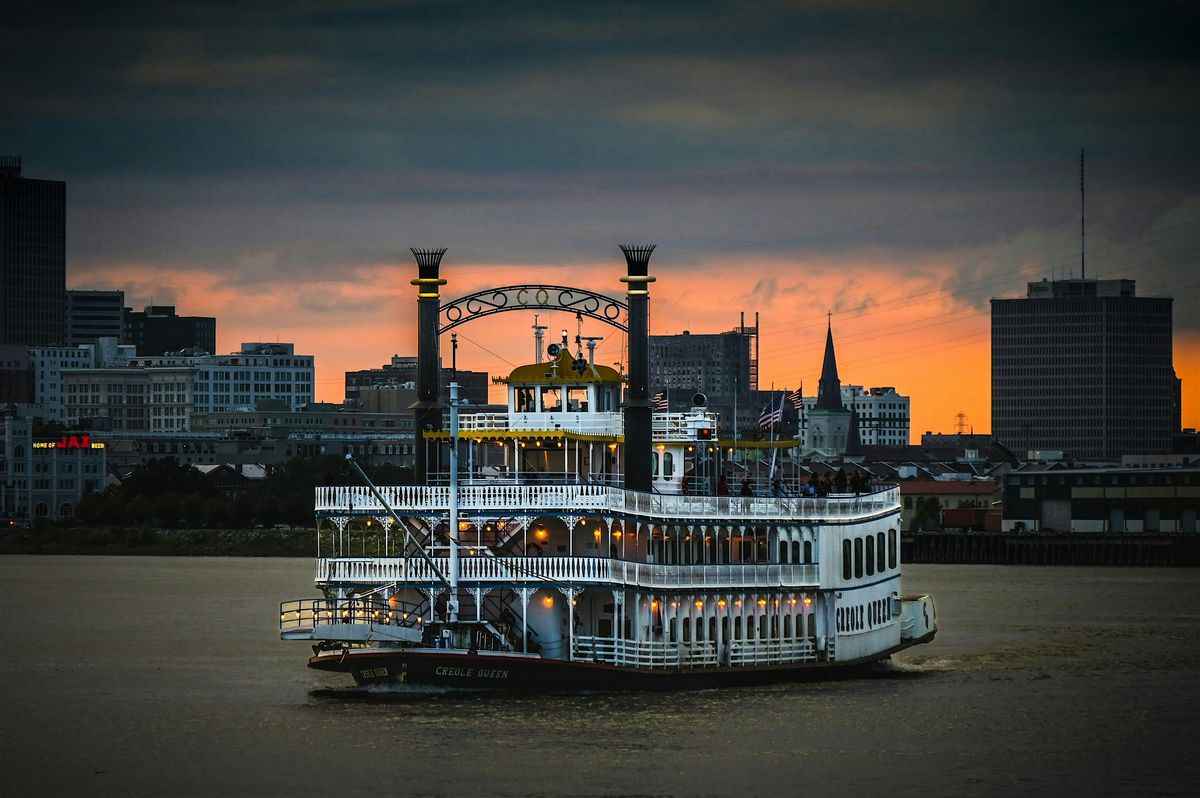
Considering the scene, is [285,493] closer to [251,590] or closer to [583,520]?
[251,590]

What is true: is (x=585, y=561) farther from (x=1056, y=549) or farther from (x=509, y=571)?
(x=1056, y=549)

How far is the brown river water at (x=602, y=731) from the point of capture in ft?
166

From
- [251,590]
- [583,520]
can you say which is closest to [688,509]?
[583,520]

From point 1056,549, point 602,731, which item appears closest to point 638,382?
point 602,731

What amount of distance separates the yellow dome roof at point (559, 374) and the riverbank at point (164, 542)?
10381 centimetres

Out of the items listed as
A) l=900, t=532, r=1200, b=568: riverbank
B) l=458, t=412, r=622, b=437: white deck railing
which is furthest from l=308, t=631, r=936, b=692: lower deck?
l=900, t=532, r=1200, b=568: riverbank

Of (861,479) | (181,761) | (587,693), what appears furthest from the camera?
(861,479)

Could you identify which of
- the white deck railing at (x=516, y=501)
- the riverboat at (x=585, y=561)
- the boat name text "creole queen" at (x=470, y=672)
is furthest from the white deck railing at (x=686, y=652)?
the white deck railing at (x=516, y=501)

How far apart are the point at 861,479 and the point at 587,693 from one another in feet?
44.6

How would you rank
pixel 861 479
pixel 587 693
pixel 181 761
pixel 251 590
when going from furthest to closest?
1. pixel 251 590
2. pixel 861 479
3. pixel 587 693
4. pixel 181 761

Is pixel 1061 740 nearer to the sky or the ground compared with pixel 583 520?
nearer to the ground

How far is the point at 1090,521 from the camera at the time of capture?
7037 inches

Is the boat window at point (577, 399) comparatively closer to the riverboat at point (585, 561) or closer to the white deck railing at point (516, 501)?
the riverboat at point (585, 561)

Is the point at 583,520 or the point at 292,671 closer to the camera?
the point at 583,520
